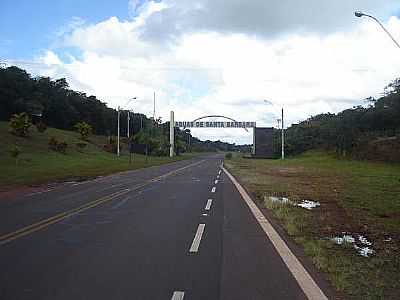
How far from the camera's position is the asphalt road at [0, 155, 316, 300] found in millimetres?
6598

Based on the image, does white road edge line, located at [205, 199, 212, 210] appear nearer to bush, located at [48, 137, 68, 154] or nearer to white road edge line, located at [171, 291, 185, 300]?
white road edge line, located at [171, 291, 185, 300]

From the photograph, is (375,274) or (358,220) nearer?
(375,274)

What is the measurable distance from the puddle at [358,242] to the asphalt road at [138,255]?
1.61 m

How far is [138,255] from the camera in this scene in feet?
28.8

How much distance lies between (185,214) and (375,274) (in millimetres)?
7774

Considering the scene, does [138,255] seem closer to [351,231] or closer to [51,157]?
[351,231]

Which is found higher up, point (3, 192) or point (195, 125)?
point (195, 125)

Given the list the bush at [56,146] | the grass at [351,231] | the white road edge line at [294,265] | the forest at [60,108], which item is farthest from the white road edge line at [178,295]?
the forest at [60,108]

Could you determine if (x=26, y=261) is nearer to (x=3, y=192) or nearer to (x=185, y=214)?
(x=185, y=214)

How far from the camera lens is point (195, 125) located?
120 m

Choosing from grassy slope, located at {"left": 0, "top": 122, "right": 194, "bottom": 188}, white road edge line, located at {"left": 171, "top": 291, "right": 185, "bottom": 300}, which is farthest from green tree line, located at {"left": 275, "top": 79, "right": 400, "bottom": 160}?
white road edge line, located at {"left": 171, "top": 291, "right": 185, "bottom": 300}

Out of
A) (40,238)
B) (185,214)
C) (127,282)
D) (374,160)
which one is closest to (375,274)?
(127,282)

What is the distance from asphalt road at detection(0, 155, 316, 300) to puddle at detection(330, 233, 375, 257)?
1.61 metres

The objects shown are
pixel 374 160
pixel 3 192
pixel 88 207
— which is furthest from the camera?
pixel 374 160
